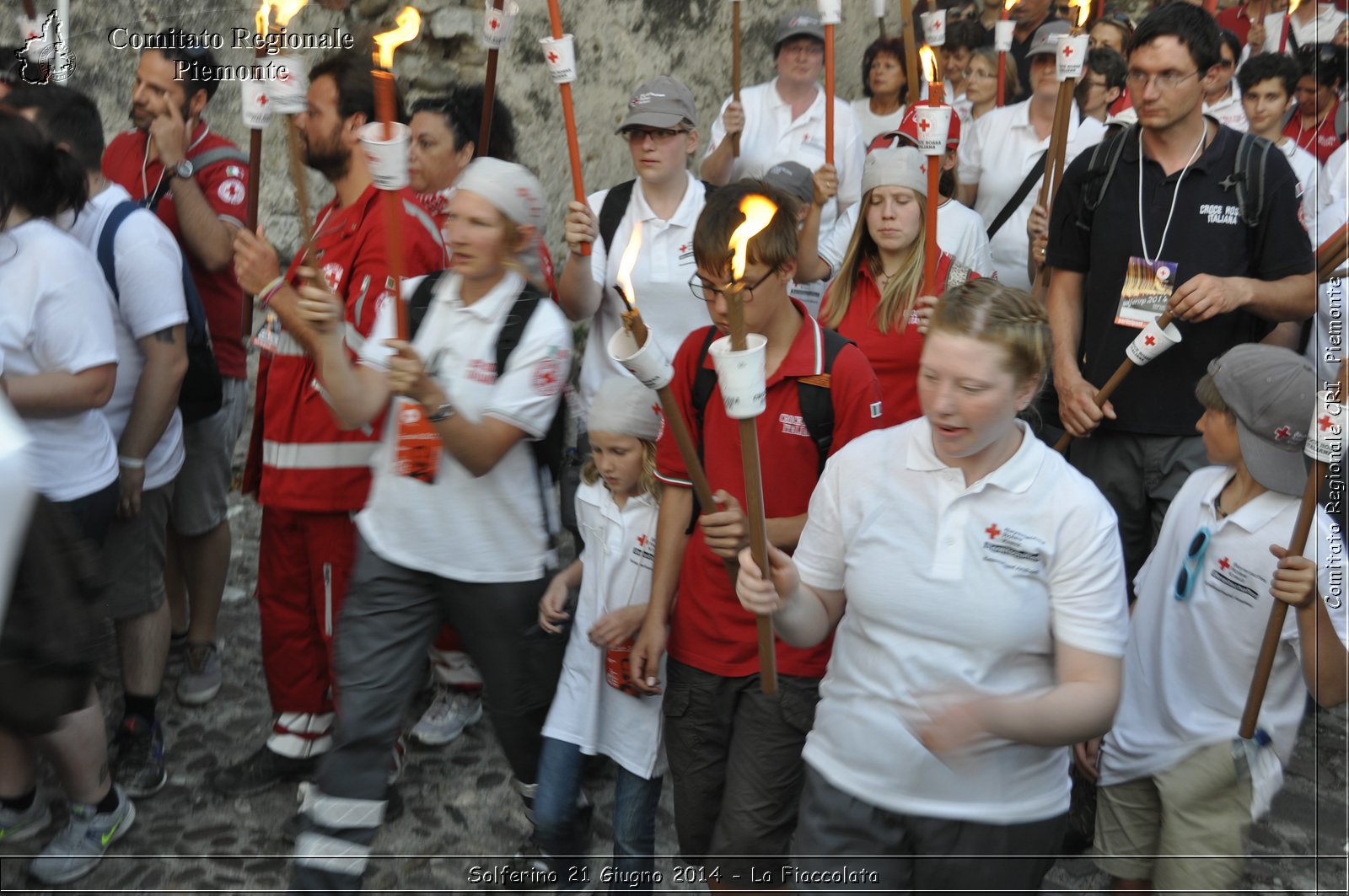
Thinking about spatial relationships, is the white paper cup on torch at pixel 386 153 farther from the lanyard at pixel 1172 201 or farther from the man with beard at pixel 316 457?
the lanyard at pixel 1172 201

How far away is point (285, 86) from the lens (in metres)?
2.93

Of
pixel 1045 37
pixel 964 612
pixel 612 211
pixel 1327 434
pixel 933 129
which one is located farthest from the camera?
pixel 1045 37

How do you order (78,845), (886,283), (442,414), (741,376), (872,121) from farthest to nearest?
1. (872,121)
2. (886,283)
3. (78,845)
4. (442,414)
5. (741,376)

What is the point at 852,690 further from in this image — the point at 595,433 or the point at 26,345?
the point at 26,345

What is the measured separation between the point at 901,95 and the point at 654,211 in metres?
2.62

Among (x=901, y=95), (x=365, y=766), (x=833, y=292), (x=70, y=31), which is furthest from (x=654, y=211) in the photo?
(x=70, y=31)

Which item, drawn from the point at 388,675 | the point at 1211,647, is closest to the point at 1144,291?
the point at 1211,647

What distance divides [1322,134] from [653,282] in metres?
4.70

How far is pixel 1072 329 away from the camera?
13.1ft

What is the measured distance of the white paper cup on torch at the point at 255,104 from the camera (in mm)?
3170

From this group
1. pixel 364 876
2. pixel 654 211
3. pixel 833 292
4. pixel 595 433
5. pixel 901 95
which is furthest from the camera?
pixel 901 95

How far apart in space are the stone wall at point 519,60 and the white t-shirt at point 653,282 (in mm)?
2256

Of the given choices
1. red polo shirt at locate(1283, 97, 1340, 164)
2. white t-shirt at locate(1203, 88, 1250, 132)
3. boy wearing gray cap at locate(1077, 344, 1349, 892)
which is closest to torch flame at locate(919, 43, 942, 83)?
boy wearing gray cap at locate(1077, 344, 1349, 892)

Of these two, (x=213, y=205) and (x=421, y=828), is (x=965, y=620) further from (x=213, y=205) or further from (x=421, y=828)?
(x=213, y=205)
